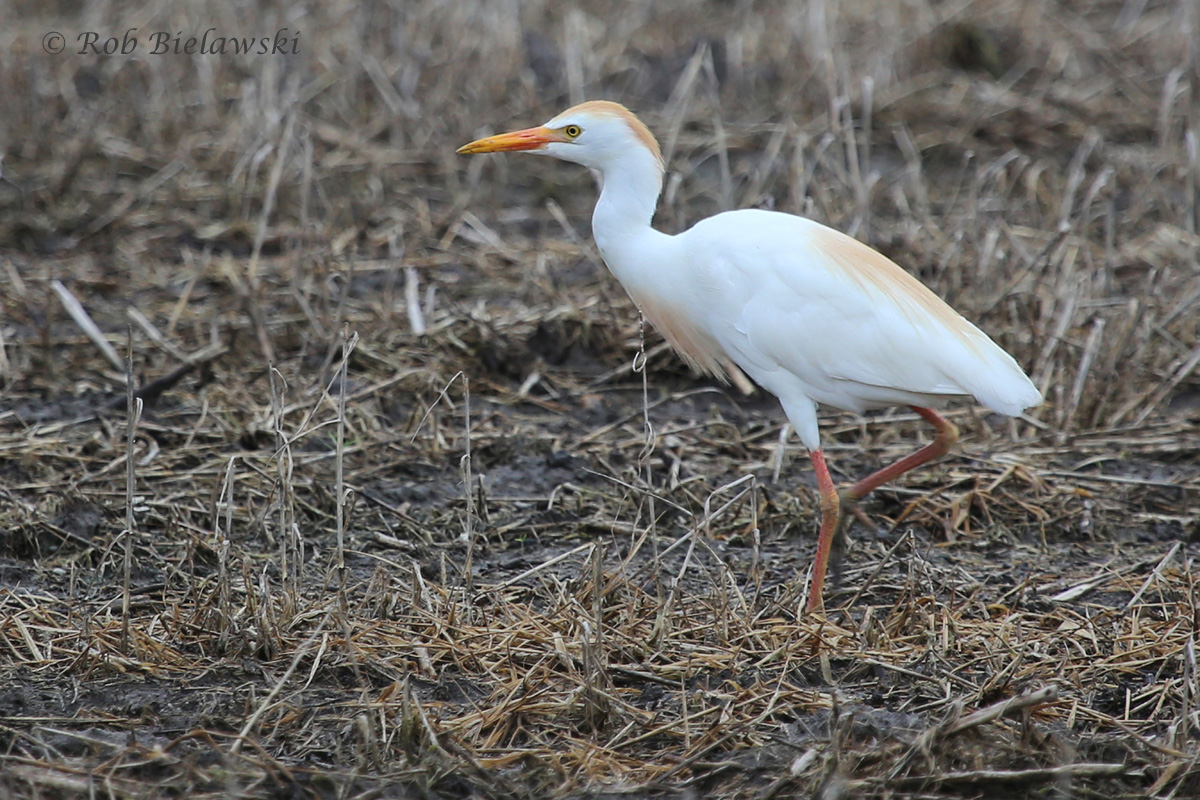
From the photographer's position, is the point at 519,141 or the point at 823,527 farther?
the point at 519,141

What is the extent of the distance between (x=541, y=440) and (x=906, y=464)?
1320mm

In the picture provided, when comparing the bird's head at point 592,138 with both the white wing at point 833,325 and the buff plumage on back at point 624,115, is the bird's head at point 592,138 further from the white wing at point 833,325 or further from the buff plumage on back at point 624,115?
the white wing at point 833,325

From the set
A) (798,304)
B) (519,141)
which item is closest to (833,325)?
(798,304)

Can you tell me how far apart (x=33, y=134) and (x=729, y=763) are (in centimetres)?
552

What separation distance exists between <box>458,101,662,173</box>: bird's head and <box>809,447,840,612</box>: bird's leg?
1.01 meters

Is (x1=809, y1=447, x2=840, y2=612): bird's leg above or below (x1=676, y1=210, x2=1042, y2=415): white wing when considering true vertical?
below

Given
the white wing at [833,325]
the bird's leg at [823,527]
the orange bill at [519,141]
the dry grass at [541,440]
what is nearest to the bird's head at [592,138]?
the orange bill at [519,141]

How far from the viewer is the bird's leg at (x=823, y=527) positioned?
11.5 feet

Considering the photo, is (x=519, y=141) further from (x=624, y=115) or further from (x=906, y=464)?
(x=906, y=464)

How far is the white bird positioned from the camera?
3.65 metres

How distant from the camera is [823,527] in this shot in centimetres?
365

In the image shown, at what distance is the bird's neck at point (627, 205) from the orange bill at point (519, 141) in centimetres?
20

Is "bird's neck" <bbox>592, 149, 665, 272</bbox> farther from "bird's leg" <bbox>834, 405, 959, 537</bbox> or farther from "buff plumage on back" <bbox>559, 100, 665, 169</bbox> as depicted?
"bird's leg" <bbox>834, 405, 959, 537</bbox>

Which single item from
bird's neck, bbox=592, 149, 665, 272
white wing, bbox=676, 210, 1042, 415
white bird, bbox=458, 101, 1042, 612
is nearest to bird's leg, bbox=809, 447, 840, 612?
white bird, bbox=458, 101, 1042, 612
